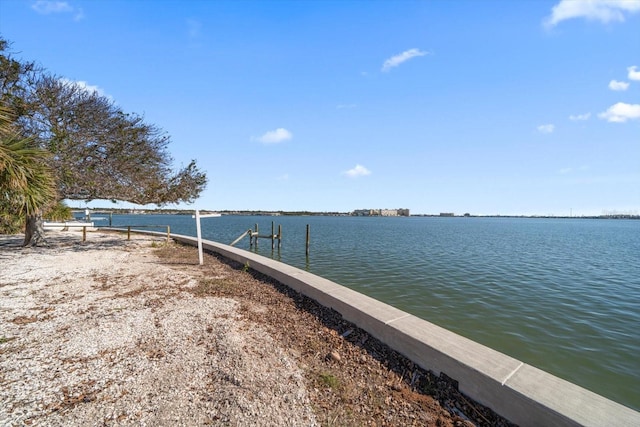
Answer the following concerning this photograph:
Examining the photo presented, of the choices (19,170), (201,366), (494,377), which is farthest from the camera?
(19,170)

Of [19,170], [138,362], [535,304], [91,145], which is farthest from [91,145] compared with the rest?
[535,304]

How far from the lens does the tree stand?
34.3 feet

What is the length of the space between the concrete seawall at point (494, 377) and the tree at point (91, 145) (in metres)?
12.1

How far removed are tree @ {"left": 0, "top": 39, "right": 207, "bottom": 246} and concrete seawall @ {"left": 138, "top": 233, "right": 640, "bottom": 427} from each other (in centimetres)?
1214

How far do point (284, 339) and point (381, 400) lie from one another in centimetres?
182

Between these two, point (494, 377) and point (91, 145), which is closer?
point (494, 377)

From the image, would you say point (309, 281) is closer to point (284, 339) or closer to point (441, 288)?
point (284, 339)

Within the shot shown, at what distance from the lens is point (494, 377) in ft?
9.36

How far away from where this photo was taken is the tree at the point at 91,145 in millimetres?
10469

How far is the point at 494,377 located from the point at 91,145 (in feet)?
49.7

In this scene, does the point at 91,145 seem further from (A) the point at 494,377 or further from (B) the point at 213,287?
(A) the point at 494,377

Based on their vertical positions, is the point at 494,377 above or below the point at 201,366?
above

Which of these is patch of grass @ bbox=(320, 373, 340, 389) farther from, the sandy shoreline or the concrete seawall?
the concrete seawall

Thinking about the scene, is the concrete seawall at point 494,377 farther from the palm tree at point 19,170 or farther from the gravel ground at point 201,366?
the palm tree at point 19,170
